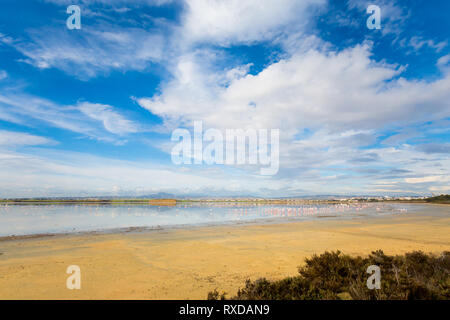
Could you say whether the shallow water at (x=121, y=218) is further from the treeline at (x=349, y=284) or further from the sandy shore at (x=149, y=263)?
the treeline at (x=349, y=284)

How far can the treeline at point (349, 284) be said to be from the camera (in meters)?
5.36

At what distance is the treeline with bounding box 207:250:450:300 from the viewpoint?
536 cm

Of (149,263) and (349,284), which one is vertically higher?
(349,284)

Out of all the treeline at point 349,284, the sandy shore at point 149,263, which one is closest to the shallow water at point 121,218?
the sandy shore at point 149,263

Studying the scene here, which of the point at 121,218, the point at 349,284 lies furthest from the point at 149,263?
the point at 121,218

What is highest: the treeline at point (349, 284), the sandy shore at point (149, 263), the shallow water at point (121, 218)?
the treeline at point (349, 284)

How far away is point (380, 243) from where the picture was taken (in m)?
14.1

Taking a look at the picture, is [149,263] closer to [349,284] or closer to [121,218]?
[349,284]

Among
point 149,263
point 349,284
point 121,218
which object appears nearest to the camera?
point 349,284

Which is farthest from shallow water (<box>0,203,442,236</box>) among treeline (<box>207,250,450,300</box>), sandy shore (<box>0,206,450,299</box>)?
treeline (<box>207,250,450,300</box>)

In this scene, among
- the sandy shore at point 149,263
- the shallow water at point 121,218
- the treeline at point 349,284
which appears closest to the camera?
the treeline at point 349,284

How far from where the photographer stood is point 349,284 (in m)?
6.25
